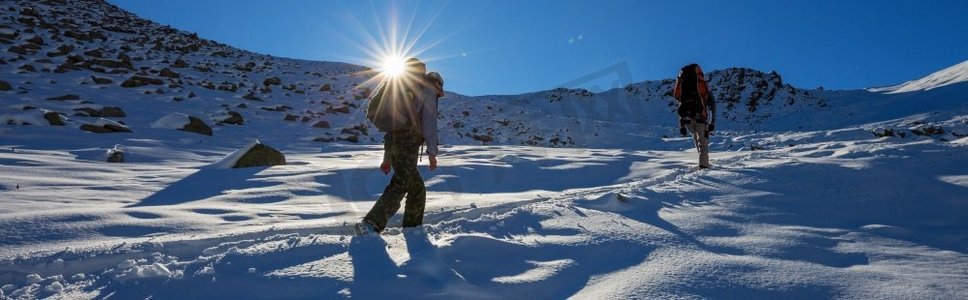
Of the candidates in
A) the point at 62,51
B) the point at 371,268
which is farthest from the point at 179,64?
the point at 371,268

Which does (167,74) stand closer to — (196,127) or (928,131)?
(196,127)

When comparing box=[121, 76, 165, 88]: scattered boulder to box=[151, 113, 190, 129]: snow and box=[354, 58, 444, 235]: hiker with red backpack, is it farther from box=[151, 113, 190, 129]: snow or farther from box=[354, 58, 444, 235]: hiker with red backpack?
box=[354, 58, 444, 235]: hiker with red backpack

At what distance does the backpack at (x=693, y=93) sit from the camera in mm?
7613

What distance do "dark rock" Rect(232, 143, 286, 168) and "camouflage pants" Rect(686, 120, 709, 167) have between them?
6.54 m

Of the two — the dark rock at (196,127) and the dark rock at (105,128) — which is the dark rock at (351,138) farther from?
the dark rock at (105,128)

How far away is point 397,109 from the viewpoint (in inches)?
145

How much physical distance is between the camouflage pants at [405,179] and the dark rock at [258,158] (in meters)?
4.59

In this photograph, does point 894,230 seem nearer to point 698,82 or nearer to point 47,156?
point 698,82

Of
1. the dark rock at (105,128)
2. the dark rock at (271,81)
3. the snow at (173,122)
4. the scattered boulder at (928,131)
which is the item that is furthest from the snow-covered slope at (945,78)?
the dark rock at (105,128)

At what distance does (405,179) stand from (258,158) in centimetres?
481

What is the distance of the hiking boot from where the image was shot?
11.3 feet

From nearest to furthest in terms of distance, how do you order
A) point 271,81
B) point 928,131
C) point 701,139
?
point 701,139 → point 928,131 → point 271,81

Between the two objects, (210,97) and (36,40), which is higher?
(36,40)

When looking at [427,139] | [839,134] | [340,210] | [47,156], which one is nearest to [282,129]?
[47,156]
